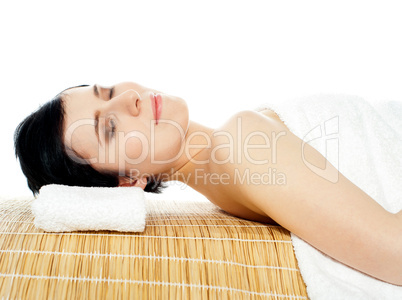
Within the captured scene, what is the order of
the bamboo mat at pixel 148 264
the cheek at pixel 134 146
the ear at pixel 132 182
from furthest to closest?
the ear at pixel 132 182
the cheek at pixel 134 146
the bamboo mat at pixel 148 264

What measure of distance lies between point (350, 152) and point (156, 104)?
59 cm

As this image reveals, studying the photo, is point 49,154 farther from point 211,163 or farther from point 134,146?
point 211,163

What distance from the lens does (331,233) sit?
0.90 m

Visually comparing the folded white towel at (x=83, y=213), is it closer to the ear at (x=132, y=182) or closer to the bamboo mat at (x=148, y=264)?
the bamboo mat at (x=148, y=264)

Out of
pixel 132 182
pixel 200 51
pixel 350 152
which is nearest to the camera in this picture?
pixel 350 152

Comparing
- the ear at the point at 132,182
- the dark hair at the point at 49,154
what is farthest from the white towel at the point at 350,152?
the dark hair at the point at 49,154

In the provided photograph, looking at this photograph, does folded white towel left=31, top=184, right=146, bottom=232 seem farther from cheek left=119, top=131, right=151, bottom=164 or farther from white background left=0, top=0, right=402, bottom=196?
white background left=0, top=0, right=402, bottom=196

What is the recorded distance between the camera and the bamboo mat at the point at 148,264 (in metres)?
0.86

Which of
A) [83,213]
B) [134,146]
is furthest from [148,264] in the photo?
[134,146]

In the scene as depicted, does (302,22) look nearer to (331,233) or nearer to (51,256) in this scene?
(331,233)

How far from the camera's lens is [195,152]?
131 centimetres

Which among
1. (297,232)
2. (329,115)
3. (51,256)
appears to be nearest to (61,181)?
(51,256)

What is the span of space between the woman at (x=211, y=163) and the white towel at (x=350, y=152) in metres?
0.03

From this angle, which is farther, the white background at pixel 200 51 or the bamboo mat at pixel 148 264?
the white background at pixel 200 51
